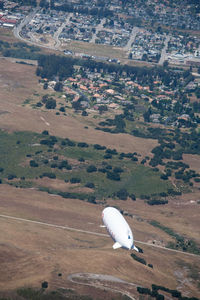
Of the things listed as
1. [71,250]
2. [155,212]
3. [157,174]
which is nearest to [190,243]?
[155,212]

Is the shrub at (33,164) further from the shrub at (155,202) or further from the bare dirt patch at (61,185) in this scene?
the shrub at (155,202)

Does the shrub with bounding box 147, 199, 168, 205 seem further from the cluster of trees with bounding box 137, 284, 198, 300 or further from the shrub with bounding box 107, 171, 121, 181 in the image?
the cluster of trees with bounding box 137, 284, 198, 300

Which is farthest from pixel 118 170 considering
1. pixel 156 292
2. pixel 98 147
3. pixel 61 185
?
pixel 156 292

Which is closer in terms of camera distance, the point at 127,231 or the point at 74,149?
the point at 127,231

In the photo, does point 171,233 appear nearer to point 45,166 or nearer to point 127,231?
point 127,231

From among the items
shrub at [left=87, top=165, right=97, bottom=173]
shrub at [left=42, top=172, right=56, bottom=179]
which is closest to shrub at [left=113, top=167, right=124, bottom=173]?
shrub at [left=87, top=165, right=97, bottom=173]

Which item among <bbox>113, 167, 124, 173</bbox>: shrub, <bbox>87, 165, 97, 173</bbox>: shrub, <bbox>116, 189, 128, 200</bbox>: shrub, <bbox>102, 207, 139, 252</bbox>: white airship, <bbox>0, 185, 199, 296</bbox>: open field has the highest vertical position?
<bbox>102, 207, 139, 252</bbox>: white airship

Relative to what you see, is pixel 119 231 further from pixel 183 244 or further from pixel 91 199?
pixel 91 199
